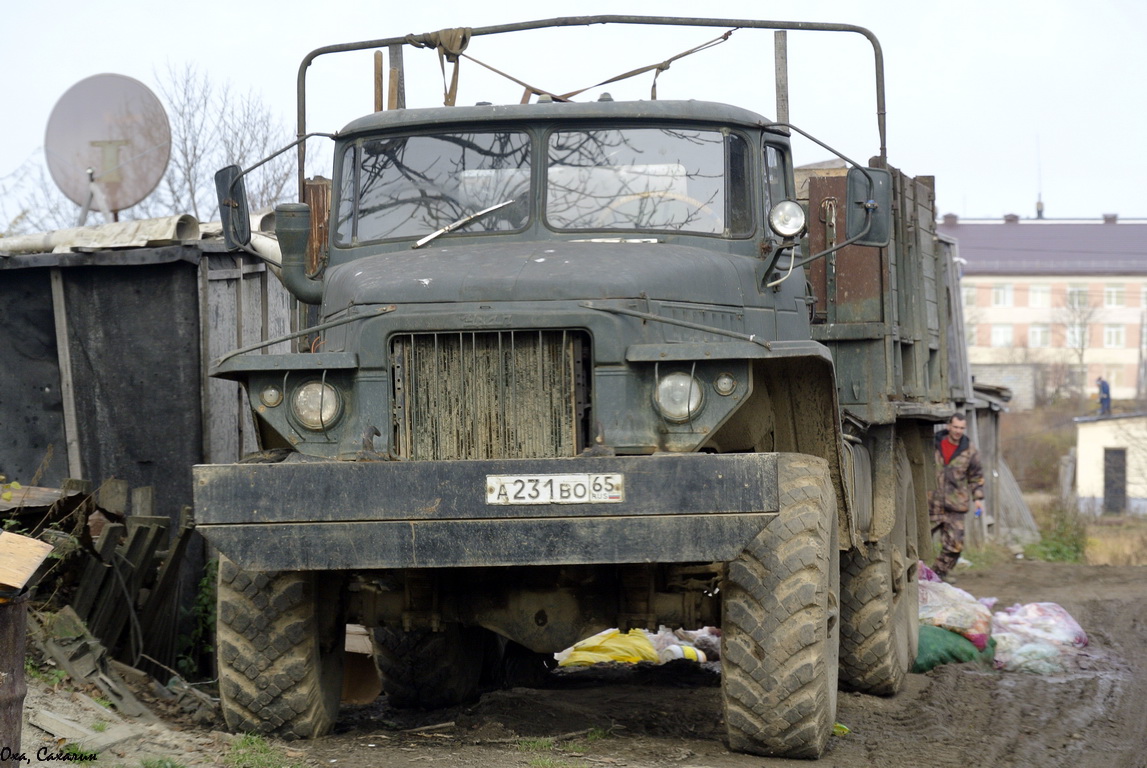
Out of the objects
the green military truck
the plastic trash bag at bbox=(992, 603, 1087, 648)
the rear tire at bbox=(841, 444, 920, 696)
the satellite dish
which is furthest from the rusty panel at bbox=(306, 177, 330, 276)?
the plastic trash bag at bbox=(992, 603, 1087, 648)

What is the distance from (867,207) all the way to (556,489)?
2210 mm

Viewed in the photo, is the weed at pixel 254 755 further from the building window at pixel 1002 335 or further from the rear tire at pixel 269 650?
the building window at pixel 1002 335

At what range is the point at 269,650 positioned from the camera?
18.8ft

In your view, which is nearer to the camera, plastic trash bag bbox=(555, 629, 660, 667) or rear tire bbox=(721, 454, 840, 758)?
rear tire bbox=(721, 454, 840, 758)

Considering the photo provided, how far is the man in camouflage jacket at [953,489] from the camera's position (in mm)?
13031

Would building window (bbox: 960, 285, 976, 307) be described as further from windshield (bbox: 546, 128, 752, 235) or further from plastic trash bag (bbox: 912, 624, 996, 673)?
windshield (bbox: 546, 128, 752, 235)

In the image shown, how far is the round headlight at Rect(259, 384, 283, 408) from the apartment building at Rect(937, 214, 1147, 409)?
61.7 m

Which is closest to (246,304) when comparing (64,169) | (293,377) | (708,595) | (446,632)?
(64,169)

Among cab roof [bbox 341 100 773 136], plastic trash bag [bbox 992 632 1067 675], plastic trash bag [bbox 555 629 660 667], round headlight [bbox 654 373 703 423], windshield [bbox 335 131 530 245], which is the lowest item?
plastic trash bag [bbox 992 632 1067 675]

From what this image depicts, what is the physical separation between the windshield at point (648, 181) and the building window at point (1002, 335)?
63743 millimetres

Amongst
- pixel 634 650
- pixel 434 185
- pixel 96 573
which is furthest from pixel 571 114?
pixel 634 650

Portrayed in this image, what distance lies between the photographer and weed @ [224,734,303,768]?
5.18 m

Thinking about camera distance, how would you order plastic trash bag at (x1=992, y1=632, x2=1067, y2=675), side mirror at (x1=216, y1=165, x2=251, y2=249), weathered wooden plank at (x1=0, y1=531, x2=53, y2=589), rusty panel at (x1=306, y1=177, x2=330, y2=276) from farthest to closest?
plastic trash bag at (x1=992, y1=632, x2=1067, y2=675) → rusty panel at (x1=306, y1=177, x2=330, y2=276) → side mirror at (x1=216, y1=165, x2=251, y2=249) → weathered wooden plank at (x1=0, y1=531, x2=53, y2=589)

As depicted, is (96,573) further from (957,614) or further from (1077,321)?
(1077,321)
